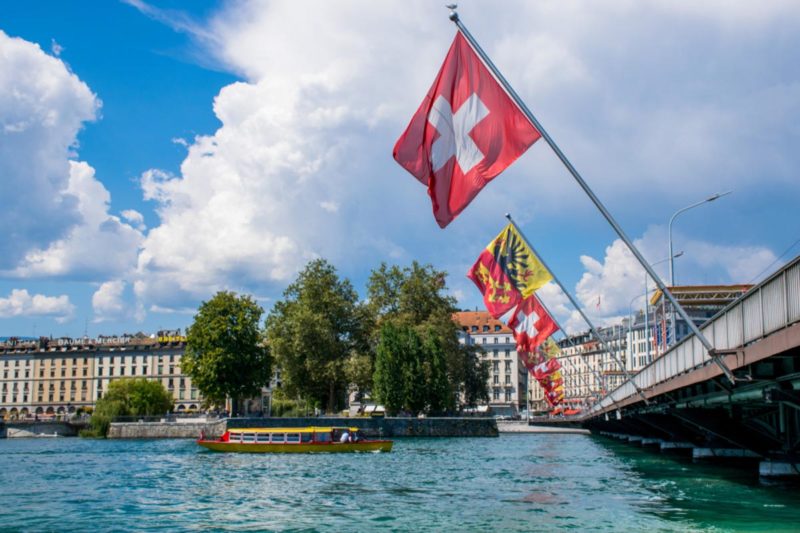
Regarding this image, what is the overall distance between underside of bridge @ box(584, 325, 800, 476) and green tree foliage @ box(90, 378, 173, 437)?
72.3 metres

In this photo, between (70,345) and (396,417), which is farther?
(70,345)

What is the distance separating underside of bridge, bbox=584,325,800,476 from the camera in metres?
22.1

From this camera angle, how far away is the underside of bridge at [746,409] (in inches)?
870

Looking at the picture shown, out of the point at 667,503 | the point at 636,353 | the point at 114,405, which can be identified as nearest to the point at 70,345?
the point at 114,405

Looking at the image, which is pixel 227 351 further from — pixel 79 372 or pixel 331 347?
pixel 79 372

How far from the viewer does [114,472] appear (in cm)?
4506

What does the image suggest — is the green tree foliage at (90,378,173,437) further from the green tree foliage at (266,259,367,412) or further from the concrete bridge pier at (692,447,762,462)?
the concrete bridge pier at (692,447,762,462)

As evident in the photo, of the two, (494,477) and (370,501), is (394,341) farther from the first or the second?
(370,501)

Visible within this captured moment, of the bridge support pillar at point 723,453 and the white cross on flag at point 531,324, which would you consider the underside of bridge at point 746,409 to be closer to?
the bridge support pillar at point 723,453

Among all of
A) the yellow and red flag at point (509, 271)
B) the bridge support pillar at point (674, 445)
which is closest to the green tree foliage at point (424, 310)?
the bridge support pillar at point (674, 445)

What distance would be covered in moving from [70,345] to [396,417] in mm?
104421

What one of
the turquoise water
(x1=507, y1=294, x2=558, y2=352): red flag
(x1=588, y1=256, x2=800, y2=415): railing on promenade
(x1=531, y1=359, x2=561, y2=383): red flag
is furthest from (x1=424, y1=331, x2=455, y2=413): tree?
(x1=588, y1=256, x2=800, y2=415): railing on promenade

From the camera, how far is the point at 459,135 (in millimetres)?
18969

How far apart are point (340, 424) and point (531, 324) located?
160ft
